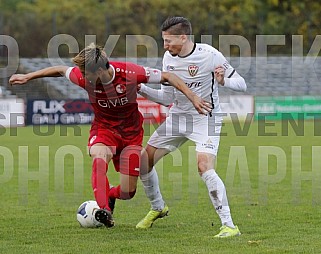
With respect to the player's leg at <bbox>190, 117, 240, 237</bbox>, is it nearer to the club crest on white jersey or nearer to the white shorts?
the white shorts

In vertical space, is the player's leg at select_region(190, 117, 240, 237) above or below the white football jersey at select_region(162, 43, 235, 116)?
below

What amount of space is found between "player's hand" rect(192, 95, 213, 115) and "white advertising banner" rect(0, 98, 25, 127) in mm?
A: 18672

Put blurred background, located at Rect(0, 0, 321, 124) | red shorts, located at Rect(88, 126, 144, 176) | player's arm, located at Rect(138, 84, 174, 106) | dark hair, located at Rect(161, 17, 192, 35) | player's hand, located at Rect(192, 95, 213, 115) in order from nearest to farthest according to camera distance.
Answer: player's hand, located at Rect(192, 95, 213, 115) < dark hair, located at Rect(161, 17, 192, 35) < red shorts, located at Rect(88, 126, 144, 176) < player's arm, located at Rect(138, 84, 174, 106) < blurred background, located at Rect(0, 0, 321, 124)

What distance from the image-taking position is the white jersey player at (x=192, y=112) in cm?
822

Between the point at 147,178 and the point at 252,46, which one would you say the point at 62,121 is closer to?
the point at 252,46

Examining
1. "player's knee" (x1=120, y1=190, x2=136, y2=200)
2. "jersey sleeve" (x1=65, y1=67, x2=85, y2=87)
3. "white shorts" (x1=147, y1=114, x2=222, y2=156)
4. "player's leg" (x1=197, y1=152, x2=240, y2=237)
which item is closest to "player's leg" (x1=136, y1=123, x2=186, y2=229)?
"white shorts" (x1=147, y1=114, x2=222, y2=156)

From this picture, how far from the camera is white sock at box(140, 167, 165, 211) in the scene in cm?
903

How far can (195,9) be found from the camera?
3947 cm

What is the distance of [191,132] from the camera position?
8.64m

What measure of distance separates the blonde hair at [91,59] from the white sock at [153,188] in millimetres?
1590

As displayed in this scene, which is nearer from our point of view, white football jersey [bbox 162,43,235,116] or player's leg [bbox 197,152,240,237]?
player's leg [bbox 197,152,240,237]

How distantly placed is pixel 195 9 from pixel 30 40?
30.5ft

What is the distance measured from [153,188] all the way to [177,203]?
1.98 metres

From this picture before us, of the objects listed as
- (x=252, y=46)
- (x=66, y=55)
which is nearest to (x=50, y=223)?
(x=66, y=55)
